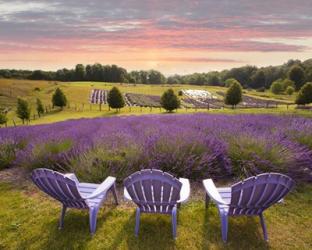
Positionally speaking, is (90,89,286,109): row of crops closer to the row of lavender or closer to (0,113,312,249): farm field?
(0,113,312,249): farm field

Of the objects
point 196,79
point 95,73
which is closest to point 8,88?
point 95,73

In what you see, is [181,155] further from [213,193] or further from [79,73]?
[79,73]

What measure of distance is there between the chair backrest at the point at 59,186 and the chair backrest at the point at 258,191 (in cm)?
221

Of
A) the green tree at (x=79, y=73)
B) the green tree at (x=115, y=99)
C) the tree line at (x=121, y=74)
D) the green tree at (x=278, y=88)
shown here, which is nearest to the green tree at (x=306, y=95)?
the green tree at (x=115, y=99)

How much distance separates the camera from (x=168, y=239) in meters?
4.46

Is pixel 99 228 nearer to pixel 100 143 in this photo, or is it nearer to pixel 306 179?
pixel 100 143

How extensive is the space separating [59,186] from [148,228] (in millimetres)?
1509

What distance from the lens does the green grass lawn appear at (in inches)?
172

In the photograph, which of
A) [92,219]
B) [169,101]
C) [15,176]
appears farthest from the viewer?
[169,101]

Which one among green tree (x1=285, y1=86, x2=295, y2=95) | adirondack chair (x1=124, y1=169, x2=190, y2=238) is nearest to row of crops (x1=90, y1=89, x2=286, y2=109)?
green tree (x1=285, y1=86, x2=295, y2=95)

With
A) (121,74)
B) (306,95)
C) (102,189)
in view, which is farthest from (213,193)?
(121,74)

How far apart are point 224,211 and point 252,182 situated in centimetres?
72

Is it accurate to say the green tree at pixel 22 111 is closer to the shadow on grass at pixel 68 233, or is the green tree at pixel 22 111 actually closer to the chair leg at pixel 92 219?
the shadow on grass at pixel 68 233

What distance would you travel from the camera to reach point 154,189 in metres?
4.25
